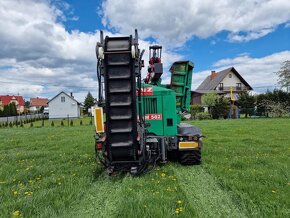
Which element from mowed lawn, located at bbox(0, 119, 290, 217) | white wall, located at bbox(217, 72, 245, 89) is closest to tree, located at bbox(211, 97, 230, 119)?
white wall, located at bbox(217, 72, 245, 89)

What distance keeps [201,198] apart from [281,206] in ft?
3.98

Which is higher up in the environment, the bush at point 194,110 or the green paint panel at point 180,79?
the green paint panel at point 180,79

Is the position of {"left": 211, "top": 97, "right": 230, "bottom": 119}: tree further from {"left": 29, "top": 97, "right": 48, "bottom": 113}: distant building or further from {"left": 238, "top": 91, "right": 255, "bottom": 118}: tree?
{"left": 29, "top": 97, "right": 48, "bottom": 113}: distant building

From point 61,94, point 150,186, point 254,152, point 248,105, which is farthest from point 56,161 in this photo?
point 61,94

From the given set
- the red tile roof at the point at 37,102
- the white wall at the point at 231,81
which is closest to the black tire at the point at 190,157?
the white wall at the point at 231,81

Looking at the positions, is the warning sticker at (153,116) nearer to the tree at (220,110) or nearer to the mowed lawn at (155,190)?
the mowed lawn at (155,190)

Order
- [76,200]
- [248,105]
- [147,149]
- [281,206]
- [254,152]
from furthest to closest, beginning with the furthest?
[248,105] → [254,152] → [147,149] → [76,200] → [281,206]

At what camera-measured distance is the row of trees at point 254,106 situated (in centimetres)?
4091

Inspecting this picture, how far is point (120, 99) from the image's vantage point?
22.1 feet

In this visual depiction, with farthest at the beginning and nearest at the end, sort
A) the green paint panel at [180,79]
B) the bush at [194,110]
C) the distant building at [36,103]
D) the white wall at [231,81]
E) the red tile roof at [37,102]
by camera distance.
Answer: the red tile roof at [37,102], the distant building at [36,103], the white wall at [231,81], the bush at [194,110], the green paint panel at [180,79]

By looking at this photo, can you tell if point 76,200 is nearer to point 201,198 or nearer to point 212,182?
point 201,198

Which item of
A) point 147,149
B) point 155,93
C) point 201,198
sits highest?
point 155,93

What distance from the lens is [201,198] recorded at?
5246 mm

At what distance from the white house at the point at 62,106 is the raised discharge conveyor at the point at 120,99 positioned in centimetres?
5946
